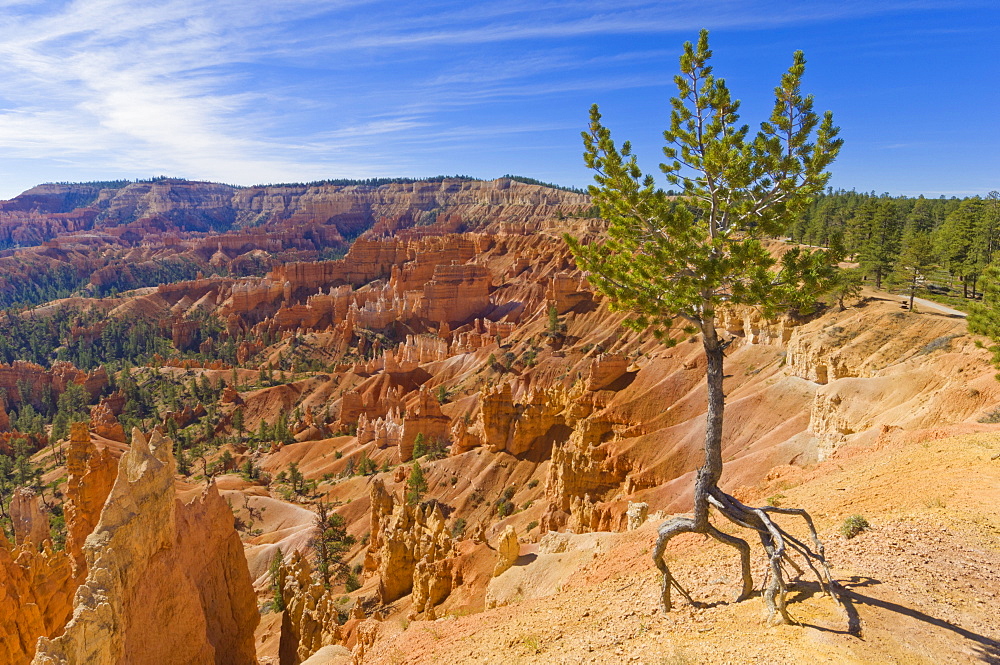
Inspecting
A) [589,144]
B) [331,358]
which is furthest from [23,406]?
[589,144]

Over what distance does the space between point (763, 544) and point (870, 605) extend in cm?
155

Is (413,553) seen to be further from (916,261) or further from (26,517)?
(916,261)

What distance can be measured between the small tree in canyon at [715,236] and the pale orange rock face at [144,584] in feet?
37.9

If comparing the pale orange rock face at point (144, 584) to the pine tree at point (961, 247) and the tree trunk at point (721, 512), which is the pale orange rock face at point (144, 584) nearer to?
the tree trunk at point (721, 512)

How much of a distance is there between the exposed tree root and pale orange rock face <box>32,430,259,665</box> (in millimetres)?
11547

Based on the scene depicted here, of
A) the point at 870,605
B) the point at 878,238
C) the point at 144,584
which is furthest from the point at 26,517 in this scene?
the point at 878,238

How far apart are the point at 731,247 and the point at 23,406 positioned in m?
98.6

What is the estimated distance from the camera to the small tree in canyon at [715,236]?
8812 mm

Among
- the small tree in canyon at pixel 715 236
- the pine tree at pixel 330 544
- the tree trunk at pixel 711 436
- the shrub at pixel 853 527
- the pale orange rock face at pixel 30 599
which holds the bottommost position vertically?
the pine tree at pixel 330 544

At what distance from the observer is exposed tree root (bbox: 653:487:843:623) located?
26.6 feet

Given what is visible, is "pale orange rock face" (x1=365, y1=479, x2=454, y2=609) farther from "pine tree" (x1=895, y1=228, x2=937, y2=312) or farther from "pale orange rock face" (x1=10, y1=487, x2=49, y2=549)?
"pine tree" (x1=895, y1=228, x2=937, y2=312)

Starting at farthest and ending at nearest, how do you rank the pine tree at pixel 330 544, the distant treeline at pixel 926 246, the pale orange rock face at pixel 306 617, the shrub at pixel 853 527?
the distant treeline at pixel 926 246 → the pine tree at pixel 330 544 → the pale orange rock face at pixel 306 617 → the shrub at pixel 853 527

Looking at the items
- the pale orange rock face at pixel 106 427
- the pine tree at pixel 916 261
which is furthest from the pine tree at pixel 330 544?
the pine tree at pixel 916 261

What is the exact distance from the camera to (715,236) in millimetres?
9430
